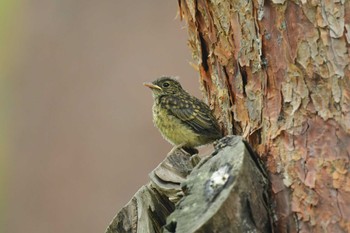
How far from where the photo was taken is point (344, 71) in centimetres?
421

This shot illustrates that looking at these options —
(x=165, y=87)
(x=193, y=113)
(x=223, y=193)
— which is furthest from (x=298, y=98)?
(x=165, y=87)

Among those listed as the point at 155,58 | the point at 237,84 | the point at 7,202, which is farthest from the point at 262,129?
the point at 7,202

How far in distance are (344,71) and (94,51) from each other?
4558 millimetres

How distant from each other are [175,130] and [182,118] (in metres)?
0.08

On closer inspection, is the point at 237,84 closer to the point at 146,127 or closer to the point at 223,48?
the point at 223,48

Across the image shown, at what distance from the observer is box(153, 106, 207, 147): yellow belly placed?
5.82 m

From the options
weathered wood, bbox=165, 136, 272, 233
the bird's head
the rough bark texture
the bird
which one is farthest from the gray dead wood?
the bird's head

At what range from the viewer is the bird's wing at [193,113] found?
18.0 ft

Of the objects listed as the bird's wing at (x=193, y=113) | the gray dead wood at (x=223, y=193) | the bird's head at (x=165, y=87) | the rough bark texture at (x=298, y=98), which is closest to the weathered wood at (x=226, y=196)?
the gray dead wood at (x=223, y=193)

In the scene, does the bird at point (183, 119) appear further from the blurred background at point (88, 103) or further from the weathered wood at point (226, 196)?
the blurred background at point (88, 103)

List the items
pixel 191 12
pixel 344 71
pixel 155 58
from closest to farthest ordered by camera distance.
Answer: pixel 344 71
pixel 191 12
pixel 155 58

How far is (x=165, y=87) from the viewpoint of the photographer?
646cm

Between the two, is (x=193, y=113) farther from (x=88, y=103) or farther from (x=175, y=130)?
(x=88, y=103)

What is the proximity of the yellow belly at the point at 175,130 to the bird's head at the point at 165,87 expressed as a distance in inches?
7.1
